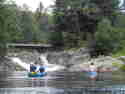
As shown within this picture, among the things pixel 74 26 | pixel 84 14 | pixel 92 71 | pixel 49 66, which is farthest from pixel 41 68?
pixel 84 14

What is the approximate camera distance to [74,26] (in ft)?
45.0

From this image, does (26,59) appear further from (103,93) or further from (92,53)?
(103,93)

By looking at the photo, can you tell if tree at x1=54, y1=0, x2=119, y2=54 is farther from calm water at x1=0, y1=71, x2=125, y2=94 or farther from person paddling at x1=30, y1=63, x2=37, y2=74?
person paddling at x1=30, y1=63, x2=37, y2=74

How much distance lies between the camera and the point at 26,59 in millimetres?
13391

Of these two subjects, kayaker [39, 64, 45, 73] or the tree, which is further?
the tree

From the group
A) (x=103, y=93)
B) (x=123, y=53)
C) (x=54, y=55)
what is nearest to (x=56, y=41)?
(x=54, y=55)

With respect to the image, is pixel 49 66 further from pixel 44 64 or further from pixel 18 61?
pixel 18 61

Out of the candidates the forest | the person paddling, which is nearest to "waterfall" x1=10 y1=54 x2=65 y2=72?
the person paddling

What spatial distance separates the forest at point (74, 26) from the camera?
13516 mm

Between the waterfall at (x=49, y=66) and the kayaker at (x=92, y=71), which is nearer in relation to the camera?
the kayaker at (x=92, y=71)

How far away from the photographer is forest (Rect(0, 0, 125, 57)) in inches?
532

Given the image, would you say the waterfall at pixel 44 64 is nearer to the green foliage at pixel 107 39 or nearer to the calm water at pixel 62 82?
the calm water at pixel 62 82

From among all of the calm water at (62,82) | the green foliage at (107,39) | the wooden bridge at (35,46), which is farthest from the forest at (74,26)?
the calm water at (62,82)

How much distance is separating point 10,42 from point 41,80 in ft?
7.49
